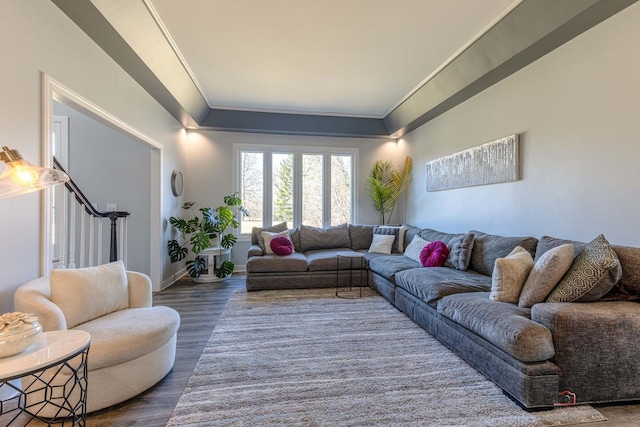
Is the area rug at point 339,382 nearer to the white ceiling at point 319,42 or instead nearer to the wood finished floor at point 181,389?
the wood finished floor at point 181,389

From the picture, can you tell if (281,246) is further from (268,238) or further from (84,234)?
(84,234)

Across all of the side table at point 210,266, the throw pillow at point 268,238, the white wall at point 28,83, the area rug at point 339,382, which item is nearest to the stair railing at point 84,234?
the white wall at point 28,83

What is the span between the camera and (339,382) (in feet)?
6.62

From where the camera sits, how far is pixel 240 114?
5238 millimetres

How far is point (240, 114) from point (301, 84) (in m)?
1.52

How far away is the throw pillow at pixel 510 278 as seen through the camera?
7.36 feet

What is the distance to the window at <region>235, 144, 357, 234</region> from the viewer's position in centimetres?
576

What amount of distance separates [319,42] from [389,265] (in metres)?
2.74

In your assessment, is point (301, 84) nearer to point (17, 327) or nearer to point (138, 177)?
point (138, 177)

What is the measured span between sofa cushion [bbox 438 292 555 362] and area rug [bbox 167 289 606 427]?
0.33 metres

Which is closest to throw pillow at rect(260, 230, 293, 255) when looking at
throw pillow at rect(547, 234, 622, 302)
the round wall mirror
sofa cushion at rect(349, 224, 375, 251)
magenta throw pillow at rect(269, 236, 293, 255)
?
magenta throw pillow at rect(269, 236, 293, 255)

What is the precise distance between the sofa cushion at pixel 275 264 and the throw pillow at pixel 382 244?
1.26 meters

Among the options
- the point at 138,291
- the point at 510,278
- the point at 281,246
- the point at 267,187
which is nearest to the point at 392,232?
the point at 281,246

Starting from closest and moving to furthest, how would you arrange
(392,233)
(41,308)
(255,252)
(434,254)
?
1. (41,308)
2. (434,254)
3. (255,252)
4. (392,233)
